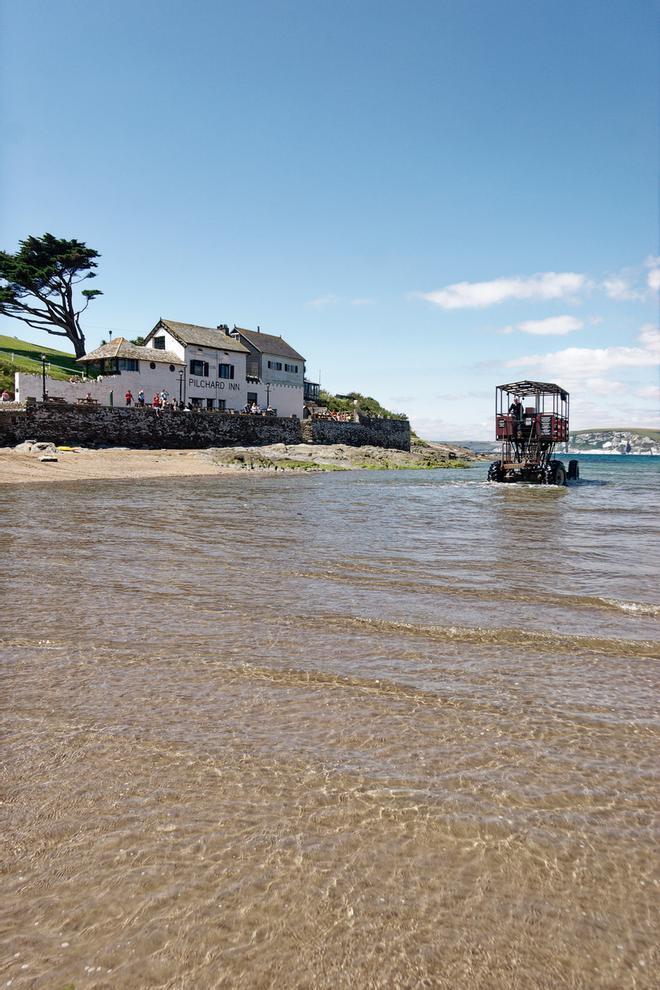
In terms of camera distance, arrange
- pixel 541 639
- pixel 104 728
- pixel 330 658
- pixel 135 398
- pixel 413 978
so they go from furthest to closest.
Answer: pixel 135 398, pixel 541 639, pixel 330 658, pixel 104 728, pixel 413 978

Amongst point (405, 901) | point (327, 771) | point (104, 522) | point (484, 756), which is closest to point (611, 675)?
point (484, 756)

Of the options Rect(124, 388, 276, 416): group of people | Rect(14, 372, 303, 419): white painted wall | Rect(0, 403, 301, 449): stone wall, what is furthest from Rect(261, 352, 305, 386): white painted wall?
Rect(124, 388, 276, 416): group of people

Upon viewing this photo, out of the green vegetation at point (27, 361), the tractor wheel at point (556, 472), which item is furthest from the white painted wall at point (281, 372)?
the tractor wheel at point (556, 472)

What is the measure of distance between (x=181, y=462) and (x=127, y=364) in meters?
18.3

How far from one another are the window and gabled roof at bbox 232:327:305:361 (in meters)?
21.5

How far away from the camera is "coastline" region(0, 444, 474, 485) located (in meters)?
30.5

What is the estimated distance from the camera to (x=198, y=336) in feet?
202

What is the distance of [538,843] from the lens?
9.32 ft

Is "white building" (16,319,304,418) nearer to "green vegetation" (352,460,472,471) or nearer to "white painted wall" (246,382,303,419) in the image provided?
"white painted wall" (246,382,303,419)

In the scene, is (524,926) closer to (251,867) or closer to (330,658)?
(251,867)

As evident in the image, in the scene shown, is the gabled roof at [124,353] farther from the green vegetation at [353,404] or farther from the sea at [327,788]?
the sea at [327,788]

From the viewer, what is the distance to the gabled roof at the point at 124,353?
53094 millimetres

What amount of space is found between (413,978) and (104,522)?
46.3 feet

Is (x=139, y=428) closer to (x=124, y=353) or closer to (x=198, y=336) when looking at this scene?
(x=124, y=353)
